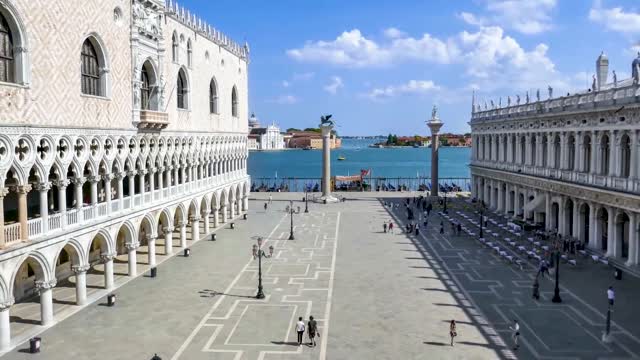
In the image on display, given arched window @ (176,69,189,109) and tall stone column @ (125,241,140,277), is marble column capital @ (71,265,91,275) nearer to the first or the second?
tall stone column @ (125,241,140,277)

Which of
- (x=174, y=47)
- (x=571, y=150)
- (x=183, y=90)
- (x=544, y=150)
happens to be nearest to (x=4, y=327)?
(x=174, y=47)

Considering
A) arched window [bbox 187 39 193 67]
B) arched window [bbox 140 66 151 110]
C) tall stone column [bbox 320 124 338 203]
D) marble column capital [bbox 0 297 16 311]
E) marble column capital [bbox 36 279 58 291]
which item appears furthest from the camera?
tall stone column [bbox 320 124 338 203]

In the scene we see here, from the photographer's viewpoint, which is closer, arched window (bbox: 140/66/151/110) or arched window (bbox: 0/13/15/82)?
arched window (bbox: 0/13/15/82)

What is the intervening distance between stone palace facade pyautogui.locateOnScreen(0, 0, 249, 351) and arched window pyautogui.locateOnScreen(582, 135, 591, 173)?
2807 cm

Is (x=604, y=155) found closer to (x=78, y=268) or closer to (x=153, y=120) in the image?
(x=153, y=120)

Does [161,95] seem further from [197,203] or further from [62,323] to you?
[62,323]

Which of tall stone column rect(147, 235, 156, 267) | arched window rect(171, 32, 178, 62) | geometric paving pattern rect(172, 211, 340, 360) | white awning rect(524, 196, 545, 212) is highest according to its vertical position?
arched window rect(171, 32, 178, 62)

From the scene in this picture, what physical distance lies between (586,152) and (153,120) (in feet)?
96.4

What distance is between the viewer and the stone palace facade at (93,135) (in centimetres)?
2328

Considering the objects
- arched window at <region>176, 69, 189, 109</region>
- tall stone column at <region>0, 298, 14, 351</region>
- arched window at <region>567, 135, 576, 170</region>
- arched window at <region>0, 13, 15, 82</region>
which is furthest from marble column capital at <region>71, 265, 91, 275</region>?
arched window at <region>567, 135, 576, 170</region>

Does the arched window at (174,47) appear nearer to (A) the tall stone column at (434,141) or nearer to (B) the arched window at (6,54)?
(B) the arched window at (6,54)

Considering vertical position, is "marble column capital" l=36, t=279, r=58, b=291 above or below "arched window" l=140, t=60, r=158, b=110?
below

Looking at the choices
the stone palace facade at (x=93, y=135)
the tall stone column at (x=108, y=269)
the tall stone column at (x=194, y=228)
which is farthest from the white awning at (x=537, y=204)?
the tall stone column at (x=108, y=269)

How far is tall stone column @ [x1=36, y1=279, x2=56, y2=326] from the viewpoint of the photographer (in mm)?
24594
